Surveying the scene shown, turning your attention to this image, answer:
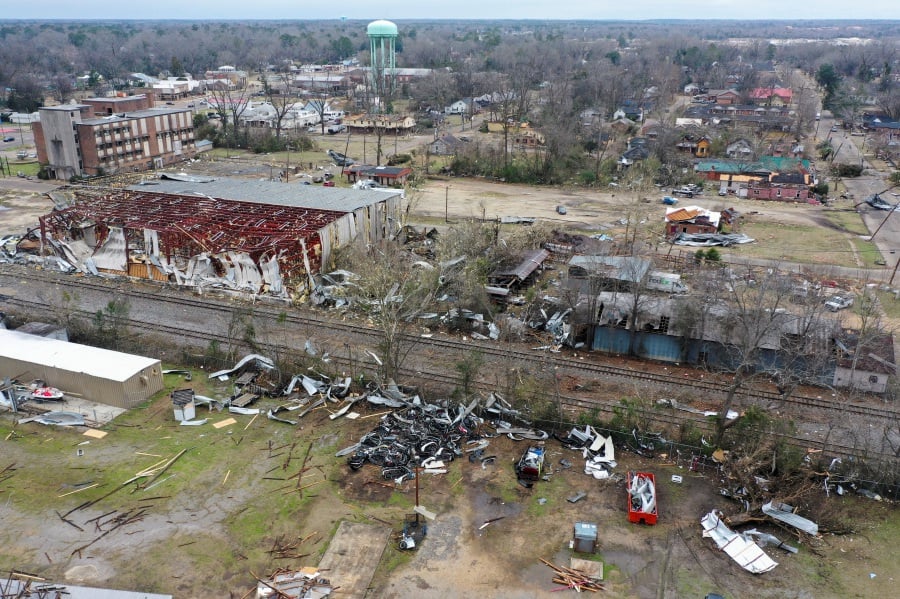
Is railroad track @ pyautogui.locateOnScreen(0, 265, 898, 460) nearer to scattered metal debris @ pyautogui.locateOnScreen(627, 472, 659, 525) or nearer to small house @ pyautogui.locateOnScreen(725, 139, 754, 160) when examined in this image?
scattered metal debris @ pyautogui.locateOnScreen(627, 472, 659, 525)

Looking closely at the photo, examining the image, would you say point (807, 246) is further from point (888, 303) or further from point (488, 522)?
point (488, 522)

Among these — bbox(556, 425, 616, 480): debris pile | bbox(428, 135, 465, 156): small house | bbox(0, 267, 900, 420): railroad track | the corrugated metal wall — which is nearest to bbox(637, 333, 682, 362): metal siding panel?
bbox(0, 267, 900, 420): railroad track

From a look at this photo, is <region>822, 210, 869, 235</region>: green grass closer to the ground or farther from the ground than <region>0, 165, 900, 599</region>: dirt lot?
farther from the ground

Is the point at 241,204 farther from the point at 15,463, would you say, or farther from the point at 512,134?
the point at 512,134

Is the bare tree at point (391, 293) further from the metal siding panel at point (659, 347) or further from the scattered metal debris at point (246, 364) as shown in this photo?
the metal siding panel at point (659, 347)

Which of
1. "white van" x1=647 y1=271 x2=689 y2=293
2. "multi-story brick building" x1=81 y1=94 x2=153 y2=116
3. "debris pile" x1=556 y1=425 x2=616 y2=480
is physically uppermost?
"multi-story brick building" x1=81 y1=94 x2=153 y2=116

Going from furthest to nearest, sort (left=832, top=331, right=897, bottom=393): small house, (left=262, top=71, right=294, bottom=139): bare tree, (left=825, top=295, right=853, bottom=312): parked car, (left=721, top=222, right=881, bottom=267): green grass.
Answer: (left=262, top=71, right=294, bottom=139): bare tree, (left=721, top=222, right=881, bottom=267): green grass, (left=825, top=295, right=853, bottom=312): parked car, (left=832, top=331, right=897, bottom=393): small house

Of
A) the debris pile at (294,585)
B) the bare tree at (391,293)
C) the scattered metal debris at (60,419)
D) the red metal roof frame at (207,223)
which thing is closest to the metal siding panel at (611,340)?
the bare tree at (391,293)

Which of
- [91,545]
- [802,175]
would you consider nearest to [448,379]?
[91,545]
